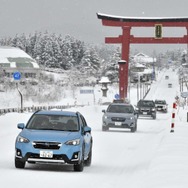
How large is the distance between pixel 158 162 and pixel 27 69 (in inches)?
5247

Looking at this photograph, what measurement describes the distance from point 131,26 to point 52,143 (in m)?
57.6

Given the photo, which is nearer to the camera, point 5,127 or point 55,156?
point 55,156

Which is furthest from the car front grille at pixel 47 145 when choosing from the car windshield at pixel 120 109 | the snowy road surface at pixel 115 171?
the car windshield at pixel 120 109

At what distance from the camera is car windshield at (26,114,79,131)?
13430 millimetres

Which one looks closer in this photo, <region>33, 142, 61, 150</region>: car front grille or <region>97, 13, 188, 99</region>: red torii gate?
<region>33, 142, 61, 150</region>: car front grille

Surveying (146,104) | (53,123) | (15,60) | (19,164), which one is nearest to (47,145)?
(19,164)

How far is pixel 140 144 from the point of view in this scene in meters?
22.1

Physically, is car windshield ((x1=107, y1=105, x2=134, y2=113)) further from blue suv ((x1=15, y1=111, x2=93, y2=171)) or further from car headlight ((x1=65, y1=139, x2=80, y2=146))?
car headlight ((x1=65, y1=139, x2=80, y2=146))

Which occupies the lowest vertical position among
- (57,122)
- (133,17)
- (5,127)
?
(5,127)

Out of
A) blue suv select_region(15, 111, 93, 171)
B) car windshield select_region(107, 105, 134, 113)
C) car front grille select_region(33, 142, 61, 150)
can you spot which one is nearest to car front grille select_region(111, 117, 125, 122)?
car windshield select_region(107, 105, 134, 113)

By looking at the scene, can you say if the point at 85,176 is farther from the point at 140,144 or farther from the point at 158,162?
the point at 140,144

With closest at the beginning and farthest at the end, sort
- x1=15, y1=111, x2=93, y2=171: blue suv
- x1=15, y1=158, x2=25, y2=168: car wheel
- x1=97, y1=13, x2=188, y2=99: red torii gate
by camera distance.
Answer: x1=15, y1=111, x2=93, y2=171: blue suv, x1=15, y1=158, x2=25, y2=168: car wheel, x1=97, y1=13, x2=188, y2=99: red torii gate

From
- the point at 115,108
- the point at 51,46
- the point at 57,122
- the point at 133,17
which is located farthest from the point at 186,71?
the point at 57,122

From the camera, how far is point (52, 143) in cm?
1225
